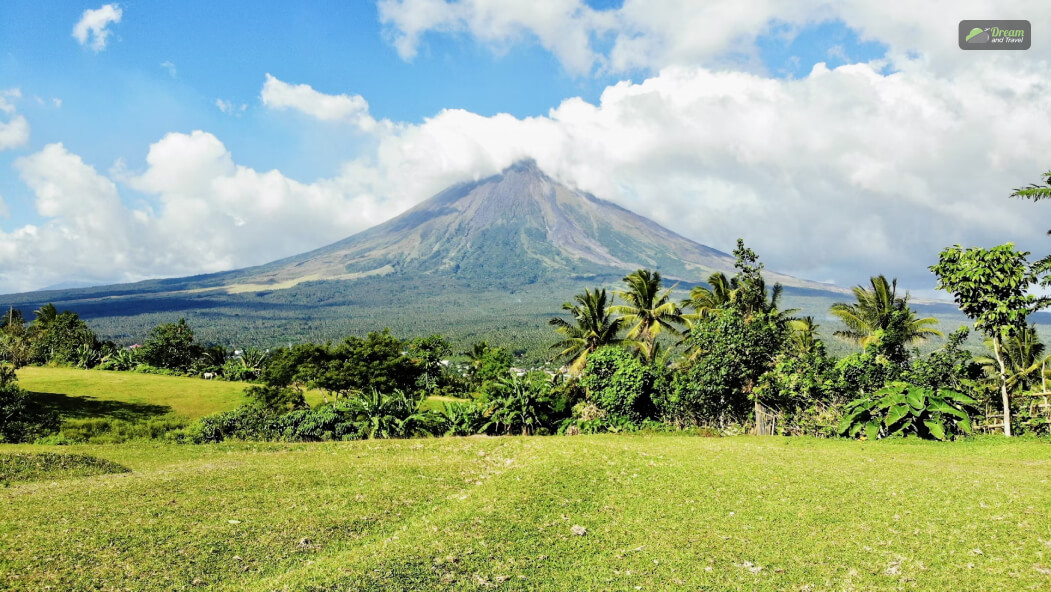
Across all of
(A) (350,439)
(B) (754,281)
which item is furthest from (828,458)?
(A) (350,439)

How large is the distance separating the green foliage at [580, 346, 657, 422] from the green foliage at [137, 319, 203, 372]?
42750mm

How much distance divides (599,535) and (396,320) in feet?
475

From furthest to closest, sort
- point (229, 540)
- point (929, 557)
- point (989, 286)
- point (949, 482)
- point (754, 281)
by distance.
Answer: point (754, 281) < point (989, 286) < point (949, 482) < point (229, 540) < point (929, 557)

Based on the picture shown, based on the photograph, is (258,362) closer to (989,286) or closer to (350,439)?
(350,439)

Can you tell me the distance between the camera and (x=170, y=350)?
50.1 meters

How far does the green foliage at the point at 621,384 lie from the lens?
19.0 meters

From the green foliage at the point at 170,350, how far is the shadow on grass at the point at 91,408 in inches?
766

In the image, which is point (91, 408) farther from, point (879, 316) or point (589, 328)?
point (879, 316)

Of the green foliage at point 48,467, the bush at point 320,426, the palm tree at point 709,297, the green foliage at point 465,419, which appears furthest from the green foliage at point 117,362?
the palm tree at point 709,297

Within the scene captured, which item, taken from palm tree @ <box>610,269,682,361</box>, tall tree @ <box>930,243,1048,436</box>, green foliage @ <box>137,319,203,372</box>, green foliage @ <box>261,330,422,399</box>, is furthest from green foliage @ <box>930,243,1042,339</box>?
green foliage @ <box>137,319,203,372</box>

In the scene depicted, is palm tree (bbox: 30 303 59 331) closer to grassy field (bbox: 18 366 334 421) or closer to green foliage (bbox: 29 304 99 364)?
green foliage (bbox: 29 304 99 364)

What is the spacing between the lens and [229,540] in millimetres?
7188

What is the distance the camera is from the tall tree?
46.9 ft

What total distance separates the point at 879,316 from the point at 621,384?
49.4 feet
